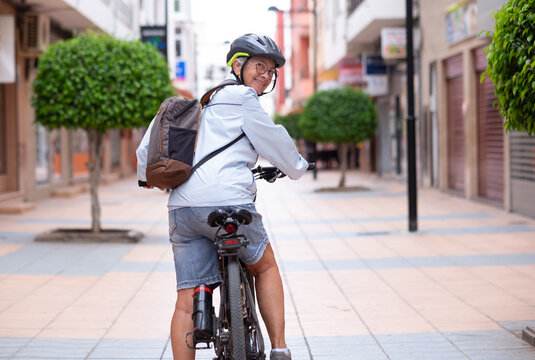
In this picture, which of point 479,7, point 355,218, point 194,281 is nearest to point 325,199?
point 355,218

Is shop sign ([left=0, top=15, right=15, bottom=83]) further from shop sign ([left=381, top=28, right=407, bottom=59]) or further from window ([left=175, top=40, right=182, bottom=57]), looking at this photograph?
window ([left=175, top=40, right=182, bottom=57])

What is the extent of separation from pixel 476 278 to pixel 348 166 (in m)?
35.5

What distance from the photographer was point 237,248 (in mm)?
3799

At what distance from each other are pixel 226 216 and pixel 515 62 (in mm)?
2663

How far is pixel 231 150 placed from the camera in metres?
3.91

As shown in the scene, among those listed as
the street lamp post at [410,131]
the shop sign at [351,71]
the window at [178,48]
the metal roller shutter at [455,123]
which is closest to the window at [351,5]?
the shop sign at [351,71]

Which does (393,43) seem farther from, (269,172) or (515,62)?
(269,172)

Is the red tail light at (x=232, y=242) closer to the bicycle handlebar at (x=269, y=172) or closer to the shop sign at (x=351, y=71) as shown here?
the bicycle handlebar at (x=269, y=172)

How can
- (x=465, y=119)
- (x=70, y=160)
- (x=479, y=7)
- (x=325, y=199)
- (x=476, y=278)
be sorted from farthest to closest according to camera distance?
(x=70, y=160) → (x=325, y=199) → (x=465, y=119) → (x=479, y=7) → (x=476, y=278)

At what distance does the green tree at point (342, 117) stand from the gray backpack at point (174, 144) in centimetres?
2003

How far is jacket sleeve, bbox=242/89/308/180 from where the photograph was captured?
393 centimetres

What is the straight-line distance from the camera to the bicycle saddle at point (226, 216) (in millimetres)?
3732

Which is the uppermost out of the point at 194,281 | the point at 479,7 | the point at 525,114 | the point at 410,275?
the point at 479,7

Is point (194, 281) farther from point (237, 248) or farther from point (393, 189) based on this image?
point (393, 189)
